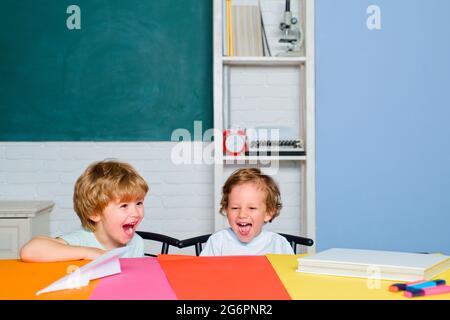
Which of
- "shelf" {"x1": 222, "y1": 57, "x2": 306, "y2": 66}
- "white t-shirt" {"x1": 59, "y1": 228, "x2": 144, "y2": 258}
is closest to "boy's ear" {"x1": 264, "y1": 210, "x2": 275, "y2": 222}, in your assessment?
"white t-shirt" {"x1": 59, "y1": 228, "x2": 144, "y2": 258}

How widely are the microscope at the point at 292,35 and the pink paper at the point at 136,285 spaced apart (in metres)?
2.05

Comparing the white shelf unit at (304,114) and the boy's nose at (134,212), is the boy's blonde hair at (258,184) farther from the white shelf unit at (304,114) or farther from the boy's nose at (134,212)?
the white shelf unit at (304,114)

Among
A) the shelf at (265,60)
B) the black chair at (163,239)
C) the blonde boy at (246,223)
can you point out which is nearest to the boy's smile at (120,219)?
the black chair at (163,239)

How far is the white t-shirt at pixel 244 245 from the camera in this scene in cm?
210

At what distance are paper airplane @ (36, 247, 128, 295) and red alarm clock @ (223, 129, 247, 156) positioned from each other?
6.24 ft

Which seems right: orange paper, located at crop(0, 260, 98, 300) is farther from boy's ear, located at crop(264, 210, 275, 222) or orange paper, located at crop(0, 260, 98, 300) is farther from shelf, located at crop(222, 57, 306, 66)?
shelf, located at crop(222, 57, 306, 66)

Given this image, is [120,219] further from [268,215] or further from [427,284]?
[427,284]

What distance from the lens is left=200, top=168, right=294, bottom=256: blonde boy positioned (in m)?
2.11

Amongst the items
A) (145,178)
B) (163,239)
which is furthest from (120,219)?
(145,178)

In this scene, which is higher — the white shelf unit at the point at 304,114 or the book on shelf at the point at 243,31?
the book on shelf at the point at 243,31
